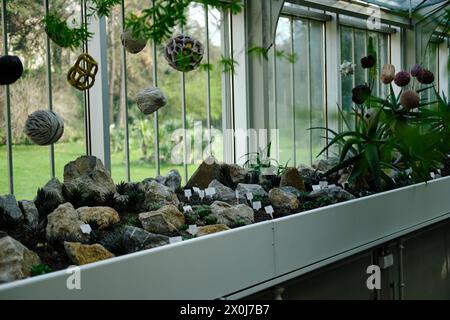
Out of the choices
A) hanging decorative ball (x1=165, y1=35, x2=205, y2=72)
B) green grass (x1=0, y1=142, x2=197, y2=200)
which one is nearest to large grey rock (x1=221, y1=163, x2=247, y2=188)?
hanging decorative ball (x1=165, y1=35, x2=205, y2=72)

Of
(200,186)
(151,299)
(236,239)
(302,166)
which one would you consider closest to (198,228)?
(236,239)

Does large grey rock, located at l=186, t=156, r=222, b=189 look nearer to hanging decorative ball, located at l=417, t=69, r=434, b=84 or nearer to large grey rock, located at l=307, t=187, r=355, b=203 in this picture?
large grey rock, located at l=307, t=187, r=355, b=203

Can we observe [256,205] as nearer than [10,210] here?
No

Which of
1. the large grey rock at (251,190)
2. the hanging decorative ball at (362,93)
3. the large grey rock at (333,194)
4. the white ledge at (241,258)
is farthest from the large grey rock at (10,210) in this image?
the hanging decorative ball at (362,93)

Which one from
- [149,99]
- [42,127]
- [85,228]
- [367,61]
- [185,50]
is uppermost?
[367,61]

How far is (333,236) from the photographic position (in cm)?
218

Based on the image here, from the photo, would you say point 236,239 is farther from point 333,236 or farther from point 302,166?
point 302,166

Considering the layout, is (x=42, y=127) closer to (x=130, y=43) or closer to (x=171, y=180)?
(x=130, y=43)

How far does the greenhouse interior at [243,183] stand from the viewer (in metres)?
1.49

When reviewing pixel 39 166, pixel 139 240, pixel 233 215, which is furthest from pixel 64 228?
pixel 39 166

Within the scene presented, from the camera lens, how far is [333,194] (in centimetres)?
268

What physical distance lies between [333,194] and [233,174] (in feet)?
1.79

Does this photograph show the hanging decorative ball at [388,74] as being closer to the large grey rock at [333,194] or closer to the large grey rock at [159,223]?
the large grey rock at [333,194]

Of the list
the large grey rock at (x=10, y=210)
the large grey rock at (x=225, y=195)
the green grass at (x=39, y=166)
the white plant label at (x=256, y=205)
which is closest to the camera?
the large grey rock at (x=10, y=210)
